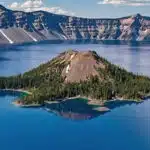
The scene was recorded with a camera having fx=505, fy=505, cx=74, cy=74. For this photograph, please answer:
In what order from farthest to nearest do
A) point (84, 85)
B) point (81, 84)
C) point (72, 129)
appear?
1. point (81, 84)
2. point (84, 85)
3. point (72, 129)

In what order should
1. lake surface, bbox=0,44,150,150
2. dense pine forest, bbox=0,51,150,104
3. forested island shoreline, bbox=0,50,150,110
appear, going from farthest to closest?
dense pine forest, bbox=0,51,150,104
forested island shoreline, bbox=0,50,150,110
lake surface, bbox=0,44,150,150

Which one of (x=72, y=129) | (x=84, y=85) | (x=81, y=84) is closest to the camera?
(x=72, y=129)

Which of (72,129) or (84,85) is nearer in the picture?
(72,129)

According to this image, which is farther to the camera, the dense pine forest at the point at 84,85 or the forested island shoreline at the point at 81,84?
the dense pine forest at the point at 84,85

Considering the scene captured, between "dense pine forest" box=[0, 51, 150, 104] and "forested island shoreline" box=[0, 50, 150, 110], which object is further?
"dense pine forest" box=[0, 51, 150, 104]

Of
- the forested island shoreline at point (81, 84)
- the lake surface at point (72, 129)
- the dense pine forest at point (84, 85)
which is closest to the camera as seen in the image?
the lake surface at point (72, 129)

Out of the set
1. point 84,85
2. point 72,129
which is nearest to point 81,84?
point 84,85

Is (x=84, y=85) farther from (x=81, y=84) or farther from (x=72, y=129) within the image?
(x=72, y=129)

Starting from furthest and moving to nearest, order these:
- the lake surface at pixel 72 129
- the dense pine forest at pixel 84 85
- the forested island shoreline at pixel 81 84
→ the dense pine forest at pixel 84 85 → the forested island shoreline at pixel 81 84 → the lake surface at pixel 72 129

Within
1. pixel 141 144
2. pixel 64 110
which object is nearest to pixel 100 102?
pixel 64 110
